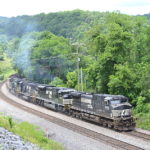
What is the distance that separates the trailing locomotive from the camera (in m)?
26.1

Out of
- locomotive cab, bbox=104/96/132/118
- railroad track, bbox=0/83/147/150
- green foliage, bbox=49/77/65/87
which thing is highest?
locomotive cab, bbox=104/96/132/118

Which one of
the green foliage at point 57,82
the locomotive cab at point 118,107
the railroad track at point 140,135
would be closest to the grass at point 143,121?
the railroad track at point 140,135

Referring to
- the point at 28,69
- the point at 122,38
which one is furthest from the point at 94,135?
the point at 28,69

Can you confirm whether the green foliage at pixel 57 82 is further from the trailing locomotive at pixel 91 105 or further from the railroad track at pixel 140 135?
the railroad track at pixel 140 135

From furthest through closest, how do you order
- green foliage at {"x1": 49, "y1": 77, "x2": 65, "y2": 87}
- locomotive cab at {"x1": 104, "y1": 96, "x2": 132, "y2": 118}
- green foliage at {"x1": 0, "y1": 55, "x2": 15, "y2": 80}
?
green foliage at {"x1": 0, "y1": 55, "x2": 15, "y2": 80}, green foliage at {"x1": 49, "y1": 77, "x2": 65, "y2": 87}, locomotive cab at {"x1": 104, "y1": 96, "x2": 132, "y2": 118}

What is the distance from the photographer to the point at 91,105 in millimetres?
30047

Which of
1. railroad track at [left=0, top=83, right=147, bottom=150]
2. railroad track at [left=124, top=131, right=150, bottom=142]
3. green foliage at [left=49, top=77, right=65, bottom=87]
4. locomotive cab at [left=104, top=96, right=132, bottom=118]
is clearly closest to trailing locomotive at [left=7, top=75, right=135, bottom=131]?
locomotive cab at [left=104, top=96, right=132, bottom=118]

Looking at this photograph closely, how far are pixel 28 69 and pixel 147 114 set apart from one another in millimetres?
40960

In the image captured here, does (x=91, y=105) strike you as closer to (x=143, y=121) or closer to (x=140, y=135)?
(x=143, y=121)

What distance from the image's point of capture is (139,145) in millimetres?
21453

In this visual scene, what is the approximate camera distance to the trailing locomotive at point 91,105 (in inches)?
1027

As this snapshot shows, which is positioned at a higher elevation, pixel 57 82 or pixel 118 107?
pixel 118 107

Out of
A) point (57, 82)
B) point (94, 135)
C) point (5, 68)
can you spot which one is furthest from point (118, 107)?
point (5, 68)

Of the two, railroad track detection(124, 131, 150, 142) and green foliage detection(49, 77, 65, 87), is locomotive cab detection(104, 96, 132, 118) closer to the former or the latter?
railroad track detection(124, 131, 150, 142)
